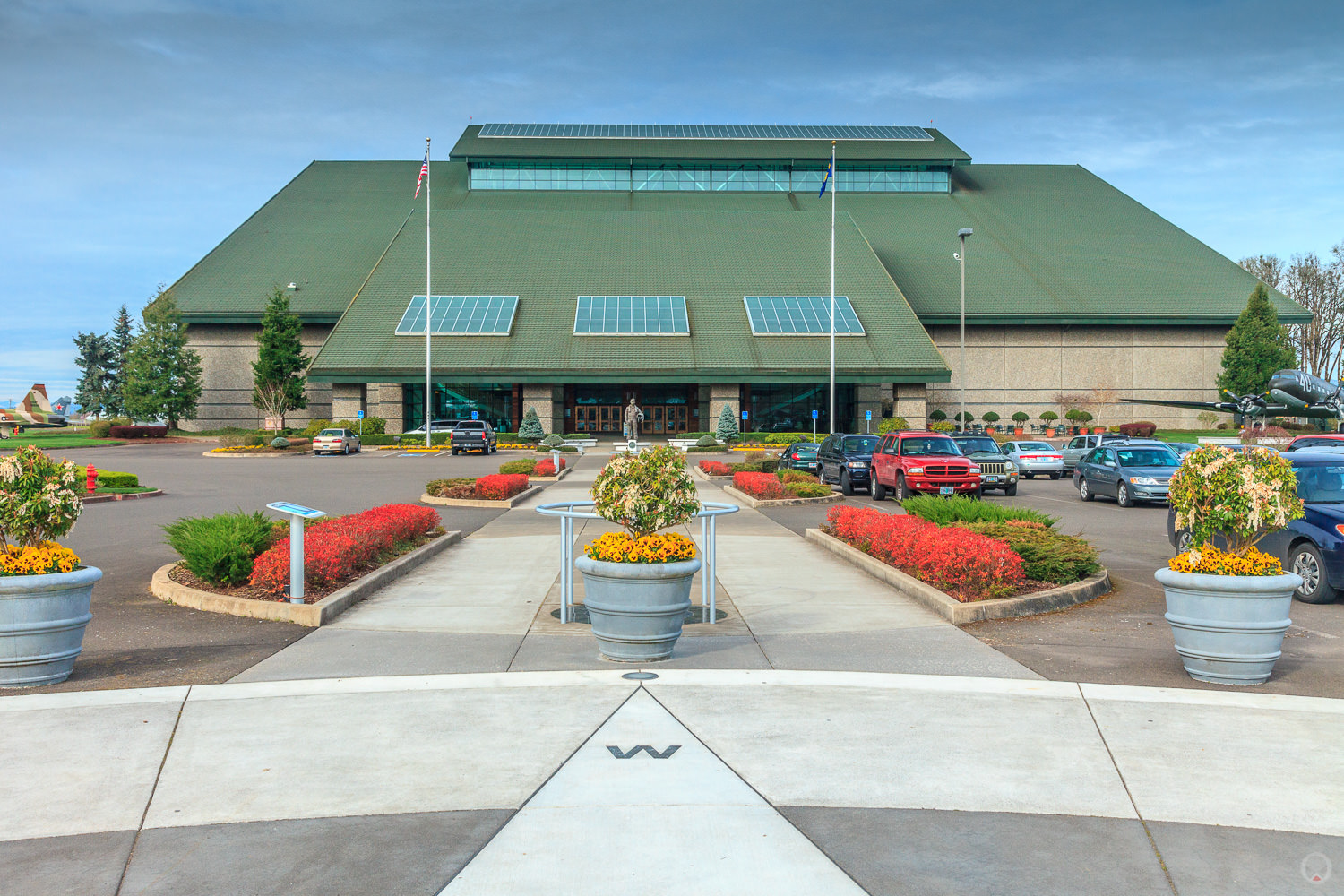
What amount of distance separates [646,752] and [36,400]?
328ft

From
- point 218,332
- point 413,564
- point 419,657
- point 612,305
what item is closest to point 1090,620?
point 419,657

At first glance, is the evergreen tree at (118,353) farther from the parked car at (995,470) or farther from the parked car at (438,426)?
the parked car at (995,470)

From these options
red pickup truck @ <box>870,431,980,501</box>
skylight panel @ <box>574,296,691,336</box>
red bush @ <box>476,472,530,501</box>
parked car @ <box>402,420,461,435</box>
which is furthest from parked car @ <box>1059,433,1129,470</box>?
parked car @ <box>402,420,461,435</box>

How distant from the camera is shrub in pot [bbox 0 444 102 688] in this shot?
7.49 m

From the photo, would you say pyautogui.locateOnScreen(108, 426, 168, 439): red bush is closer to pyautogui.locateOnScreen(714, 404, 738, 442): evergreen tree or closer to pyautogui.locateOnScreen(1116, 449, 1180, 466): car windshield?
pyautogui.locateOnScreen(714, 404, 738, 442): evergreen tree

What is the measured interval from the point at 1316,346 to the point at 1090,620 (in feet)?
259

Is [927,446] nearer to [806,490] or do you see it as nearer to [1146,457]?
[806,490]

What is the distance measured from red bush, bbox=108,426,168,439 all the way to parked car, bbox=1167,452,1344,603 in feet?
198

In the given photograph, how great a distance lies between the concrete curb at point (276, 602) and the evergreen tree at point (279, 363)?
47.9 m

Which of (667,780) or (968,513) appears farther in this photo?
(968,513)

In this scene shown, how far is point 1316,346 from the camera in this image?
74.9 m

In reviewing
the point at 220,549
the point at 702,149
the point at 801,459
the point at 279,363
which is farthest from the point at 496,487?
the point at 702,149

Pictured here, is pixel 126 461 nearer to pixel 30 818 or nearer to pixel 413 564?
pixel 413 564

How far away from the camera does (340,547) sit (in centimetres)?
1174
